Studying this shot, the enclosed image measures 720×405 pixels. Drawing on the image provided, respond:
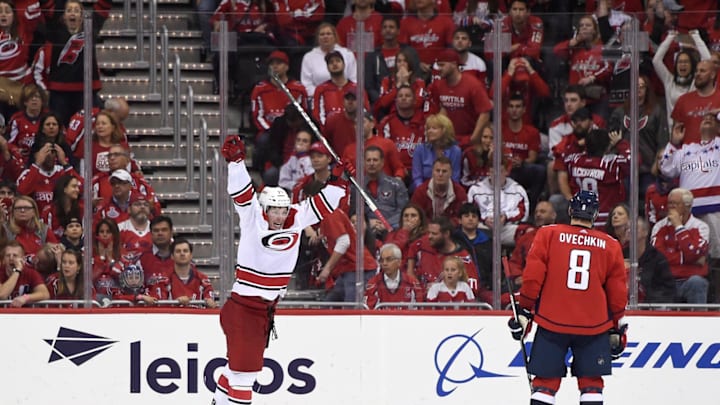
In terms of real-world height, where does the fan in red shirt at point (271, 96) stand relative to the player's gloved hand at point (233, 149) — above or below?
above

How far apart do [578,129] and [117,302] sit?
309 centimetres

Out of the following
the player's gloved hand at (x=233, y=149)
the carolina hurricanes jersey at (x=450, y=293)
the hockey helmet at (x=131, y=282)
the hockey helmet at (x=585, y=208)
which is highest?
the player's gloved hand at (x=233, y=149)

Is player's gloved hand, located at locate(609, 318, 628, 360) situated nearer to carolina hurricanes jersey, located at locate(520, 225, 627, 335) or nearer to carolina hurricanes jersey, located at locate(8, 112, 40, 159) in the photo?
carolina hurricanes jersey, located at locate(520, 225, 627, 335)

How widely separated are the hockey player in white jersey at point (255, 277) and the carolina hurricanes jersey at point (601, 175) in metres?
1.96

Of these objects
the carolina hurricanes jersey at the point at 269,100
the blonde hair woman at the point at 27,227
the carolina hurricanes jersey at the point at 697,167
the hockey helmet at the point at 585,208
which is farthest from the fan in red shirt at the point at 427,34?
the blonde hair woman at the point at 27,227

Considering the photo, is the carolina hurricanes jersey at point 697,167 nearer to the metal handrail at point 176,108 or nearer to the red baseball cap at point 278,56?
the red baseball cap at point 278,56

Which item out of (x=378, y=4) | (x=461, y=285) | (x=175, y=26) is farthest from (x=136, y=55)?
(x=461, y=285)

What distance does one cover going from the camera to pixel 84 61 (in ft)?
31.5

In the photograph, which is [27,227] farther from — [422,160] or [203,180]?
[422,160]

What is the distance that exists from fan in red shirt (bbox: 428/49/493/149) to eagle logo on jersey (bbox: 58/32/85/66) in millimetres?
2243

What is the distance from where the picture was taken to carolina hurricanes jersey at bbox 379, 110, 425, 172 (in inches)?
383

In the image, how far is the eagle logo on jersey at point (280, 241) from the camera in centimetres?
861

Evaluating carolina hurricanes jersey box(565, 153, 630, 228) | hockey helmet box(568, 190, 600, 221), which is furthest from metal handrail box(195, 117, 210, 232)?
hockey helmet box(568, 190, 600, 221)

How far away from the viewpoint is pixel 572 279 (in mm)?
8117
